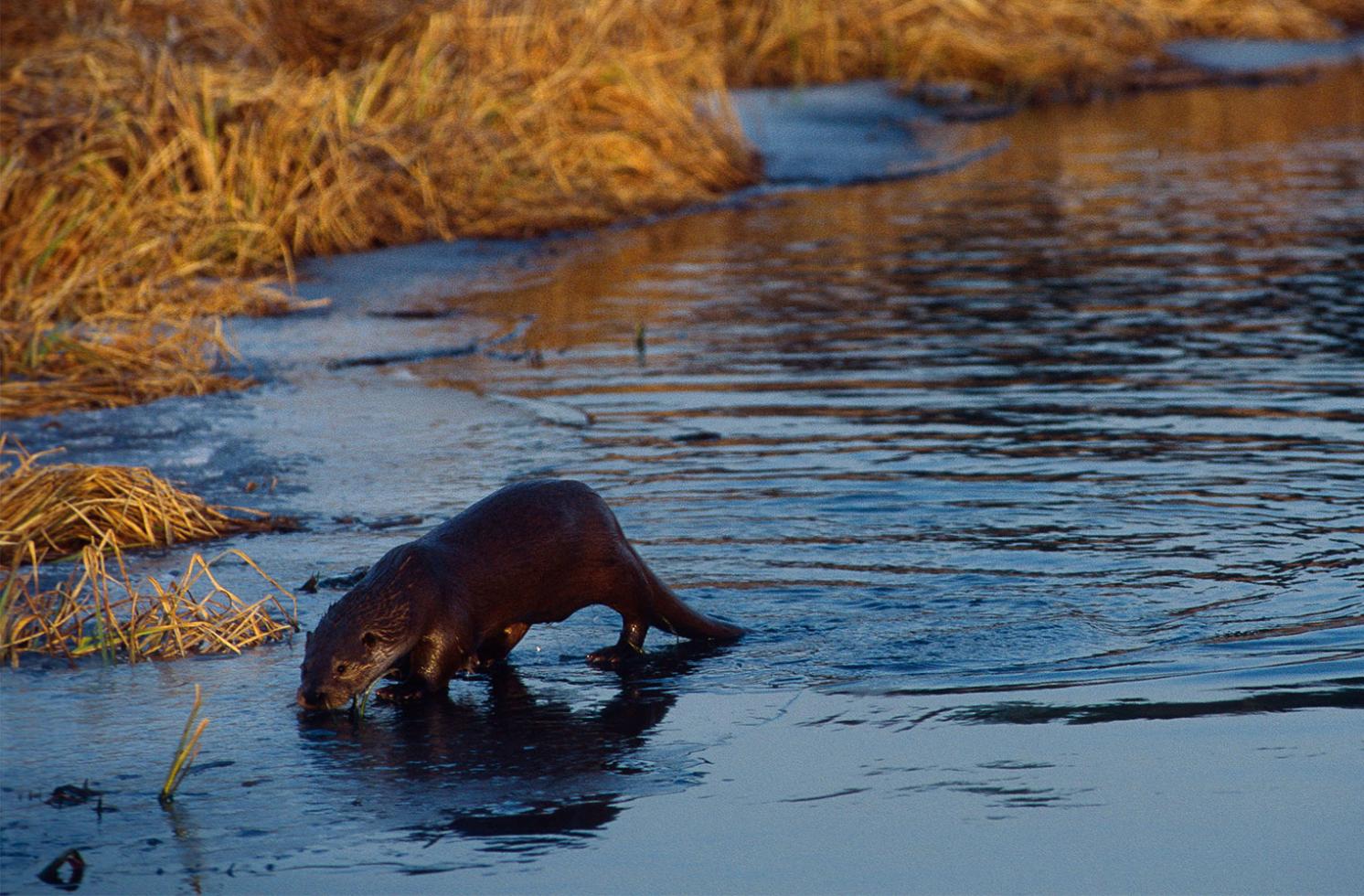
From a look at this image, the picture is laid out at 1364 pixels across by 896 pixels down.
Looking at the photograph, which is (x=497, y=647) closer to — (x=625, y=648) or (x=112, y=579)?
(x=625, y=648)

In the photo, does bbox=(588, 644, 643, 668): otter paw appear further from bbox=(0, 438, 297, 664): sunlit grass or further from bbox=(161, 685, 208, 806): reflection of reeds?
bbox=(161, 685, 208, 806): reflection of reeds

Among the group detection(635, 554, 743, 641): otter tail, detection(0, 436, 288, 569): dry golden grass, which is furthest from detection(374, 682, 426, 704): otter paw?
detection(0, 436, 288, 569): dry golden grass

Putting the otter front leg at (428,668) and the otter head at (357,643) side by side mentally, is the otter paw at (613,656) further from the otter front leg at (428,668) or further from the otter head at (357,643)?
the otter head at (357,643)

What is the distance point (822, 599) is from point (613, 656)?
0.65m

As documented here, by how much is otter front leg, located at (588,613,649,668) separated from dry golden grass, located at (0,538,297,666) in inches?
32.5

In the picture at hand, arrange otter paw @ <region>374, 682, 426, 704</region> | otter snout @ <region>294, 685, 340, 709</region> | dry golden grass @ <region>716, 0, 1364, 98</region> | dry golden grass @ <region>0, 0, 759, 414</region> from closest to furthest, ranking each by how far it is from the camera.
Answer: otter snout @ <region>294, 685, 340, 709</region>
otter paw @ <region>374, 682, 426, 704</region>
dry golden grass @ <region>0, 0, 759, 414</region>
dry golden grass @ <region>716, 0, 1364, 98</region>

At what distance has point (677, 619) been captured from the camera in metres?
4.71

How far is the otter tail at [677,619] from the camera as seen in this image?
184 inches

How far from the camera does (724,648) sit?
477 centimetres

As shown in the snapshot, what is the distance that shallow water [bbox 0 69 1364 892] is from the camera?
3.59 meters

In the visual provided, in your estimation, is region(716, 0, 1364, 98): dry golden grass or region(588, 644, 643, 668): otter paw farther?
region(716, 0, 1364, 98): dry golden grass

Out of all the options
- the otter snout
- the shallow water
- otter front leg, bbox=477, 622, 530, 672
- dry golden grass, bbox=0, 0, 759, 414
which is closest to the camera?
the shallow water

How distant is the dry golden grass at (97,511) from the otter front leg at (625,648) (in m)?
1.70

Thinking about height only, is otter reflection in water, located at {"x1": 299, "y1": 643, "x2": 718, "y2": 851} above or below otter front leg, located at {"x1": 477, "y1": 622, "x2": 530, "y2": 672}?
below
